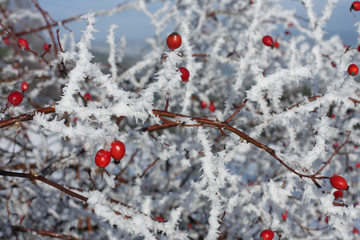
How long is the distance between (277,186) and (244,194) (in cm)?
25

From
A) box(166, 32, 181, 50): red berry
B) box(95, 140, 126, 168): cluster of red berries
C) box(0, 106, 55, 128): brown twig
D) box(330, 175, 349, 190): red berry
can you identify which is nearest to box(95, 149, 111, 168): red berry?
box(95, 140, 126, 168): cluster of red berries

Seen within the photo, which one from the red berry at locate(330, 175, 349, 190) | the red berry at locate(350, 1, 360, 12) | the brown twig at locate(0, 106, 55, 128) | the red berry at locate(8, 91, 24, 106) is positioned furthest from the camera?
the red berry at locate(350, 1, 360, 12)

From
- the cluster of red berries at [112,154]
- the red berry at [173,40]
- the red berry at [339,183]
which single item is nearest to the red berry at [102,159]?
the cluster of red berries at [112,154]

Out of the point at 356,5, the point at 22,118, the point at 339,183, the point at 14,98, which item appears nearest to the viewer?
the point at 22,118

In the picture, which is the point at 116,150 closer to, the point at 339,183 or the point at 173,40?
the point at 173,40

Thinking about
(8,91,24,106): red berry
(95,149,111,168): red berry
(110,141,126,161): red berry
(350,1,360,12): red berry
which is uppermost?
(350,1,360,12): red berry

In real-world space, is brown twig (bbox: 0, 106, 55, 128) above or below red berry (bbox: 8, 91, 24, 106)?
below

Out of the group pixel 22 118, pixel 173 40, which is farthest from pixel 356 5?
pixel 22 118

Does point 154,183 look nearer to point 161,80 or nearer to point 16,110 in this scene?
point 16,110

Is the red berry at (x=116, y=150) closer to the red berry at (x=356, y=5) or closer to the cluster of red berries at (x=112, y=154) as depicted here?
the cluster of red berries at (x=112, y=154)

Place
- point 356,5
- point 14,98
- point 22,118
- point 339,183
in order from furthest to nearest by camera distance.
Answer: point 356,5
point 14,98
point 339,183
point 22,118

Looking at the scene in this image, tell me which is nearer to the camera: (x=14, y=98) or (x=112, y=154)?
(x=112, y=154)

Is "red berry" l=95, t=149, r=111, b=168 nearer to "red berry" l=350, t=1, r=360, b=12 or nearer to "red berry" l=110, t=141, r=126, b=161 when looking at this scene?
"red berry" l=110, t=141, r=126, b=161

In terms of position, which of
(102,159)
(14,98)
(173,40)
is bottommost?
(102,159)
